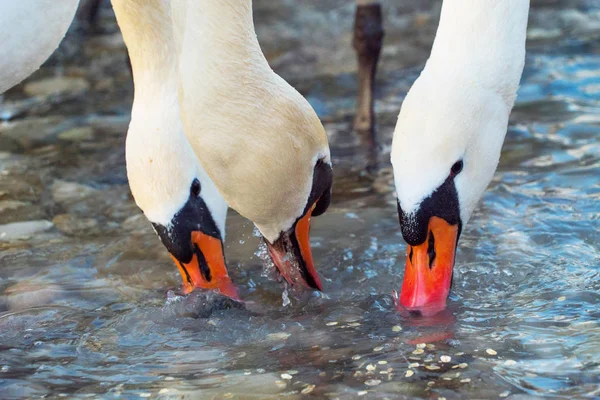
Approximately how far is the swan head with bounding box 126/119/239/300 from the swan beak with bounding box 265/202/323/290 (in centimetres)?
33

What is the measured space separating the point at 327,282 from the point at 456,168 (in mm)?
1089

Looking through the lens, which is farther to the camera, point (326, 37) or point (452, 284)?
point (326, 37)

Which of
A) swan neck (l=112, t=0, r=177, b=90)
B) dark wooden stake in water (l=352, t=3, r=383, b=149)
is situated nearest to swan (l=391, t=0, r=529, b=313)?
swan neck (l=112, t=0, r=177, b=90)

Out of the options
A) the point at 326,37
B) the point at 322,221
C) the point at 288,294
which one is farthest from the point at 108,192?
the point at 326,37

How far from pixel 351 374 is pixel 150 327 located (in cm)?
109

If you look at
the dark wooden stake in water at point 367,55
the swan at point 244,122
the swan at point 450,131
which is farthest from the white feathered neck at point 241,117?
the dark wooden stake in water at point 367,55

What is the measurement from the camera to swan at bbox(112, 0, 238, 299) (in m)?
4.77

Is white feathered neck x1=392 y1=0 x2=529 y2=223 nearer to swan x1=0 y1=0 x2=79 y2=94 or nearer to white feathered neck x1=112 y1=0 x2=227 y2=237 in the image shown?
white feathered neck x1=112 y1=0 x2=227 y2=237

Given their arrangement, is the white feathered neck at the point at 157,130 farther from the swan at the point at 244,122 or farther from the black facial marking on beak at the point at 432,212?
the black facial marking on beak at the point at 432,212

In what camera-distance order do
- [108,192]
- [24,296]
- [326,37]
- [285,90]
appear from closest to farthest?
1. [285,90]
2. [24,296]
3. [108,192]
4. [326,37]

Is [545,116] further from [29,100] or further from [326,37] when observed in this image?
[29,100]

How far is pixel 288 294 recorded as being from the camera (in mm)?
4926

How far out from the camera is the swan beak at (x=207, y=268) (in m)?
4.93

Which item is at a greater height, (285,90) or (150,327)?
(285,90)
